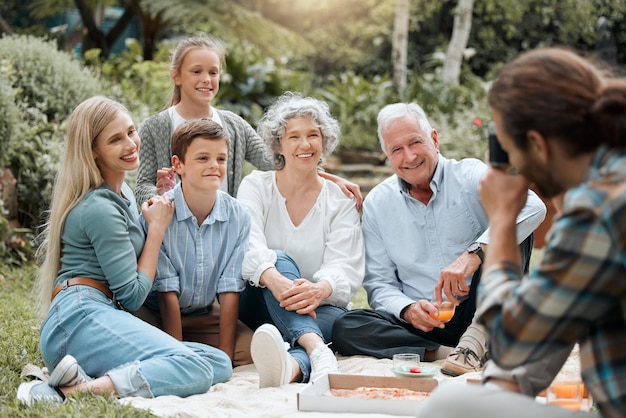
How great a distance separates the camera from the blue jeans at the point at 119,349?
3547 mm

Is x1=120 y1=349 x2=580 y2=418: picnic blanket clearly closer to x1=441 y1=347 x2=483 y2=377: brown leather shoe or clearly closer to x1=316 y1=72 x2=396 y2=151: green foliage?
x1=441 y1=347 x2=483 y2=377: brown leather shoe

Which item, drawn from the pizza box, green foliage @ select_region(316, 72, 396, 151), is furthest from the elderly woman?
green foliage @ select_region(316, 72, 396, 151)

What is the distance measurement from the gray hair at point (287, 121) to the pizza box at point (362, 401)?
161cm

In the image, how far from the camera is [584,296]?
6.12 ft

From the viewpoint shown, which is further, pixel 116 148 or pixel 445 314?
pixel 445 314

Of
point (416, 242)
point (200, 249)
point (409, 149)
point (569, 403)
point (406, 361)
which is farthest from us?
point (416, 242)

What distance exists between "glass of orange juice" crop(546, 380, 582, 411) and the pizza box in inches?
21.8

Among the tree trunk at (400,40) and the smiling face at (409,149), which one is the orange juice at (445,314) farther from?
the tree trunk at (400,40)

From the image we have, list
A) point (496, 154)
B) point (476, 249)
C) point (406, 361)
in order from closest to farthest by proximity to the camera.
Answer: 1. point (496, 154)
2. point (406, 361)
3. point (476, 249)

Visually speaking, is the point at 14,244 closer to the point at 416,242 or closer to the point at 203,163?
the point at 203,163

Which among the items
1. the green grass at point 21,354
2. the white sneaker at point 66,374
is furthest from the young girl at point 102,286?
the green grass at point 21,354

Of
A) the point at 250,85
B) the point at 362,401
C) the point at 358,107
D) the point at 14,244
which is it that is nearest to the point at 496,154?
the point at 362,401

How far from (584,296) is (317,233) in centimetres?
283

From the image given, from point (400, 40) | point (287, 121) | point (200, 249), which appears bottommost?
point (200, 249)
